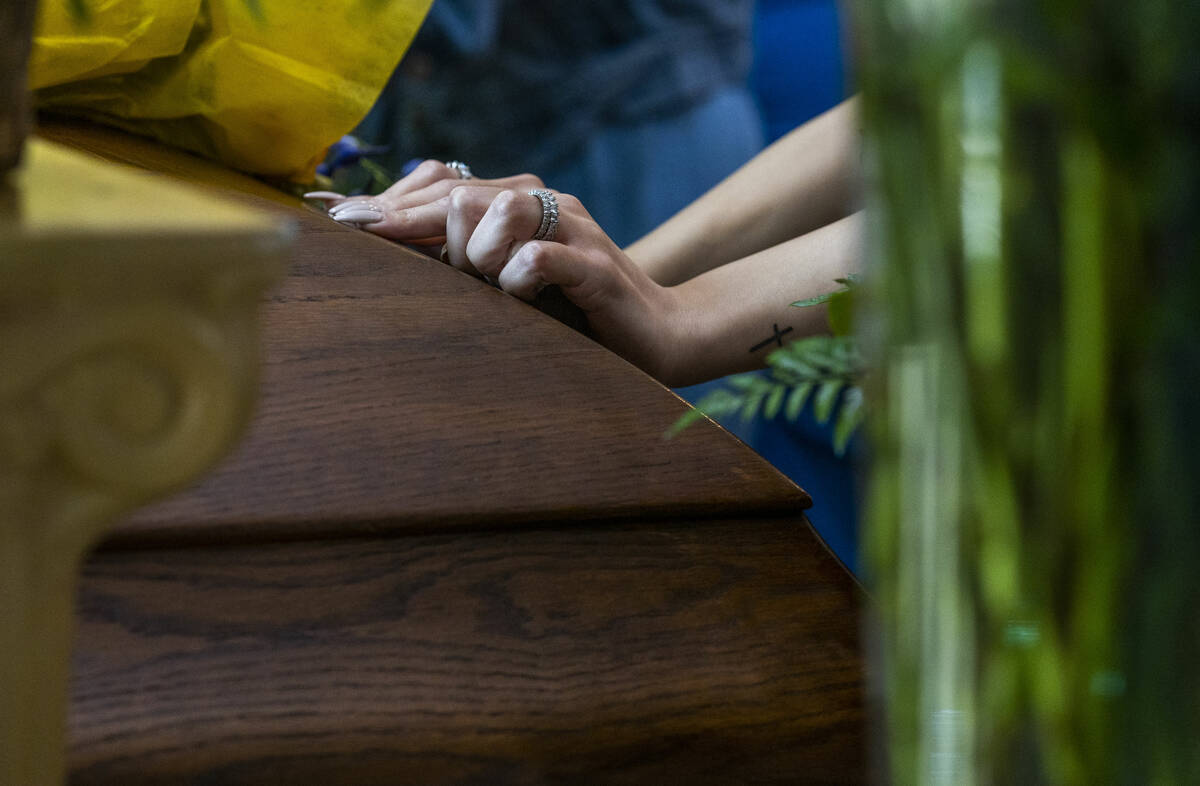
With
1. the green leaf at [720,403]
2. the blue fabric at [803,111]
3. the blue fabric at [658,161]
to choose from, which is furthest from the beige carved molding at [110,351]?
the blue fabric at [658,161]

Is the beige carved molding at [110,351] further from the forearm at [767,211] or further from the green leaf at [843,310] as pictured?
the forearm at [767,211]

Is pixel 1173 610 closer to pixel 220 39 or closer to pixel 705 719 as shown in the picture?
pixel 705 719

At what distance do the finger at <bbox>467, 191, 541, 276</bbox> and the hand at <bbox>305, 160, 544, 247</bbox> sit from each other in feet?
0.18

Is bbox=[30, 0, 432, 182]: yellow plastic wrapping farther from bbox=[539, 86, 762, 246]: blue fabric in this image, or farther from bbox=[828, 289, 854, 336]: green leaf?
bbox=[539, 86, 762, 246]: blue fabric

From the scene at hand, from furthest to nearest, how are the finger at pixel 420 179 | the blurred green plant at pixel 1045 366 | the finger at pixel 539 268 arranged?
the finger at pixel 420 179 < the finger at pixel 539 268 < the blurred green plant at pixel 1045 366

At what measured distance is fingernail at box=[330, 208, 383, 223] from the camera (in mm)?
611

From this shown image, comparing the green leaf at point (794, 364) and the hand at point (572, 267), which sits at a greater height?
the hand at point (572, 267)

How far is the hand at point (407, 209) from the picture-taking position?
2.01ft

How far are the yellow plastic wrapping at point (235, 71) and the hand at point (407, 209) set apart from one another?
5cm

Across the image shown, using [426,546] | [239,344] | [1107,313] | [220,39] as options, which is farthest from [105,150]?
[1107,313]

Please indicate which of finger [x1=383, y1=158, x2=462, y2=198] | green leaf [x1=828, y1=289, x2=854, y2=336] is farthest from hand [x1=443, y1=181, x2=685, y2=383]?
green leaf [x1=828, y1=289, x2=854, y2=336]

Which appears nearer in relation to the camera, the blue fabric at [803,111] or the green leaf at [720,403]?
the green leaf at [720,403]

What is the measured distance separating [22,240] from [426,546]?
260 millimetres

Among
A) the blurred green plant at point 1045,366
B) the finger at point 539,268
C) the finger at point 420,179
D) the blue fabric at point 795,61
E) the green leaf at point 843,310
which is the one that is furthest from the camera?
the blue fabric at point 795,61
